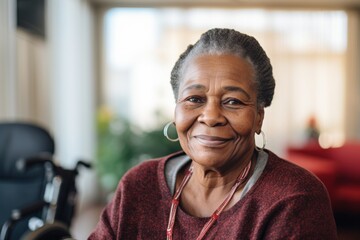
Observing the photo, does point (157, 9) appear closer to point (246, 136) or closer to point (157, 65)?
point (157, 65)

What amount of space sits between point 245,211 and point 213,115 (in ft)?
0.68

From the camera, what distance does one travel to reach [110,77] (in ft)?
18.2

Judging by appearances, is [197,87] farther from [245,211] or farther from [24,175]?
[24,175]

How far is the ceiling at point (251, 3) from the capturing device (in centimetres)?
538

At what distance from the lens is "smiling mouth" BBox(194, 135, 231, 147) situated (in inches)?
35.8

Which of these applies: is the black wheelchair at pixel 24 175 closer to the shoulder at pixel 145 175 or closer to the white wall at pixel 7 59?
the white wall at pixel 7 59

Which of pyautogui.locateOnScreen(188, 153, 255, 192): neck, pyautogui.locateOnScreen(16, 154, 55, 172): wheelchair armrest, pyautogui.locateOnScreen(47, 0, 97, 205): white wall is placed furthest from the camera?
pyautogui.locateOnScreen(47, 0, 97, 205): white wall

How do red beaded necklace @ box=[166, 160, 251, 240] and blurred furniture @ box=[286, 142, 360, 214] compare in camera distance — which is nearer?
red beaded necklace @ box=[166, 160, 251, 240]

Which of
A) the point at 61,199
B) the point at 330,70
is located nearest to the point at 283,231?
the point at 61,199

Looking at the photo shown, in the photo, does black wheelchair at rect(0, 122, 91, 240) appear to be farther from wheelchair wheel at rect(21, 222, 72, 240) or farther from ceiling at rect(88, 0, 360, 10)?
ceiling at rect(88, 0, 360, 10)

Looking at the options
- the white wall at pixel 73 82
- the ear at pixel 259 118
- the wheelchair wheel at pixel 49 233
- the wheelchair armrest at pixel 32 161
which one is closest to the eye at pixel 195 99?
the ear at pixel 259 118

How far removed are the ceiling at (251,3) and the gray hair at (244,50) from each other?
15.2ft

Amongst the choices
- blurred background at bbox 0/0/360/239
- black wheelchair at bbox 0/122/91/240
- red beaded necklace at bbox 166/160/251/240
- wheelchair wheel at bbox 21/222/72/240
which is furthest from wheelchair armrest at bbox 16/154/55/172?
blurred background at bbox 0/0/360/239

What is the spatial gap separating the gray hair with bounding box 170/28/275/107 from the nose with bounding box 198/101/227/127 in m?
0.09
